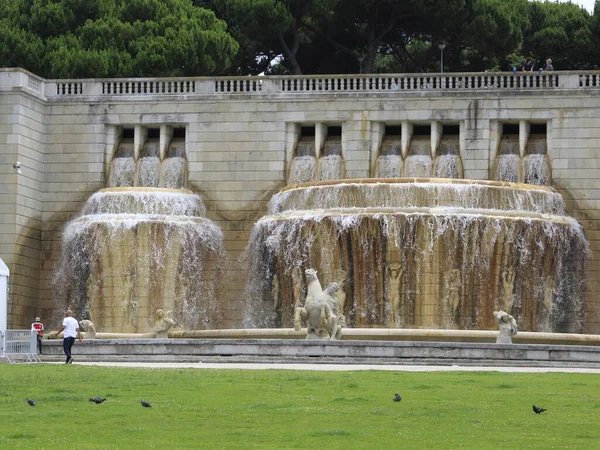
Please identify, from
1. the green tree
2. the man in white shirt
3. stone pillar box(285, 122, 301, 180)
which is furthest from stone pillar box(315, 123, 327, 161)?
the green tree

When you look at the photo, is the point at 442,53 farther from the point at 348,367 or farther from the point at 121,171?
the point at 348,367

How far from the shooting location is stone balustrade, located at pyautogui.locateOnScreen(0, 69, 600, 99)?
60.8 meters

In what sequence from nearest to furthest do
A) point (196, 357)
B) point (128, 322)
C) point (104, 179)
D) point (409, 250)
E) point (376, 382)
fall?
point (376, 382) → point (196, 357) → point (409, 250) → point (128, 322) → point (104, 179)

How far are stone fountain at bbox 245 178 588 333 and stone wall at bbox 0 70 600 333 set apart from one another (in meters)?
4.05

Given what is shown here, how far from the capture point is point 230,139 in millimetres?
62219

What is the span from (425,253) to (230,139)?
10.9 metres

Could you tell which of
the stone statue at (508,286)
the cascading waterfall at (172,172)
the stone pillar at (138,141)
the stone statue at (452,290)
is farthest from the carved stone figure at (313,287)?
the stone pillar at (138,141)

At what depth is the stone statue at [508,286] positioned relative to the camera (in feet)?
179

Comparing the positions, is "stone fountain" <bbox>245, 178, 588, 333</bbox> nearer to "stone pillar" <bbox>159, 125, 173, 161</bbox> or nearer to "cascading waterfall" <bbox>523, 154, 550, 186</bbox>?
"cascading waterfall" <bbox>523, 154, 550, 186</bbox>

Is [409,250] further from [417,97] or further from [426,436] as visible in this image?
[426,436]

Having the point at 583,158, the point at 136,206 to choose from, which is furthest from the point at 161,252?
the point at 583,158

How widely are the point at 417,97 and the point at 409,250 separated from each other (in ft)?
28.4

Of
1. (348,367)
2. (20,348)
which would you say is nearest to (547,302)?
(348,367)

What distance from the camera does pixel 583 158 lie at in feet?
196
